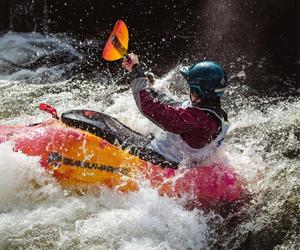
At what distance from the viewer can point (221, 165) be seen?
14.0 ft

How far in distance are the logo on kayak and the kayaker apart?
0.55 meters

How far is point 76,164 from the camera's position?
4219 millimetres

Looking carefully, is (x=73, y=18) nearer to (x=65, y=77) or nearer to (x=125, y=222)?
(x=65, y=77)

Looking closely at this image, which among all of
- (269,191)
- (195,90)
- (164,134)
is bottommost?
(269,191)

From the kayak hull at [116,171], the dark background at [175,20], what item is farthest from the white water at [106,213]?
the dark background at [175,20]

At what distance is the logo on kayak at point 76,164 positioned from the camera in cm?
416

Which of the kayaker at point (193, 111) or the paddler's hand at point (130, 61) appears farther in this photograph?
the paddler's hand at point (130, 61)

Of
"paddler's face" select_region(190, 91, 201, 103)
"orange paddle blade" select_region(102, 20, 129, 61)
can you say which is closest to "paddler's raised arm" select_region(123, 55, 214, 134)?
"paddler's face" select_region(190, 91, 201, 103)

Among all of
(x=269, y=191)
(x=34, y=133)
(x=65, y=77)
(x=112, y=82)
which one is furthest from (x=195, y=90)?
(x=65, y=77)

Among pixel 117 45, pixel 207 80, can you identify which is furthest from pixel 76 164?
pixel 207 80

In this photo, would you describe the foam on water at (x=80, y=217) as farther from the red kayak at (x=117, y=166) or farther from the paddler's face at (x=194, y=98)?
the paddler's face at (x=194, y=98)

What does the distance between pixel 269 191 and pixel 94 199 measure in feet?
5.68

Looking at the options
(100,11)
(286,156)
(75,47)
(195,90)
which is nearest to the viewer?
(195,90)

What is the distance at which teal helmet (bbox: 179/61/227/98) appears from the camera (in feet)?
12.9
